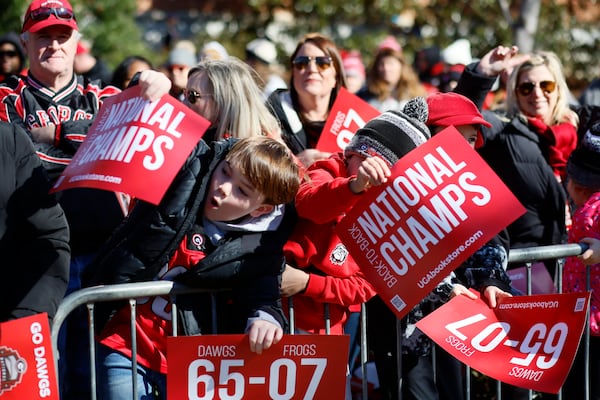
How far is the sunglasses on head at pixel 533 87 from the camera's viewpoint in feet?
20.2

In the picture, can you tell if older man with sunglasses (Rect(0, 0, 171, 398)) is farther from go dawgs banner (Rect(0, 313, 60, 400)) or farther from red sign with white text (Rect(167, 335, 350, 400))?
go dawgs banner (Rect(0, 313, 60, 400))

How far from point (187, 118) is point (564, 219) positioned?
9.47 feet

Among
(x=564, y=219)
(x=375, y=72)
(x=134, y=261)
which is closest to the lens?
(x=134, y=261)

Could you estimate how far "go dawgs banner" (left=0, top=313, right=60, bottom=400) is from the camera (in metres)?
3.23

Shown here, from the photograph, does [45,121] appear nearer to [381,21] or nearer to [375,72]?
[375,72]

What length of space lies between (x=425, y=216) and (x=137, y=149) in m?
1.15

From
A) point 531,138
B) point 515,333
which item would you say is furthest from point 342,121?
point 515,333

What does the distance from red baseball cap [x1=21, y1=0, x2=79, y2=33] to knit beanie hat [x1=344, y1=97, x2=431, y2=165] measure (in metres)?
1.72

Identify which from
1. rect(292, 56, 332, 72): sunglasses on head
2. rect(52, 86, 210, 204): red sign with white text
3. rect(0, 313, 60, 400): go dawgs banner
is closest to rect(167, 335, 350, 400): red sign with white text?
rect(0, 313, 60, 400): go dawgs banner

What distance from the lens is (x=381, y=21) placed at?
20.6 meters

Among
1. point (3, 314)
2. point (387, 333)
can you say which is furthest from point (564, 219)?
point (3, 314)

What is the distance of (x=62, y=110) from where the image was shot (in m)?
4.81

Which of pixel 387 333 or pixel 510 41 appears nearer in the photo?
pixel 387 333

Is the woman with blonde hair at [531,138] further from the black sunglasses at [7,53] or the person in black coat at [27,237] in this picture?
the black sunglasses at [7,53]
